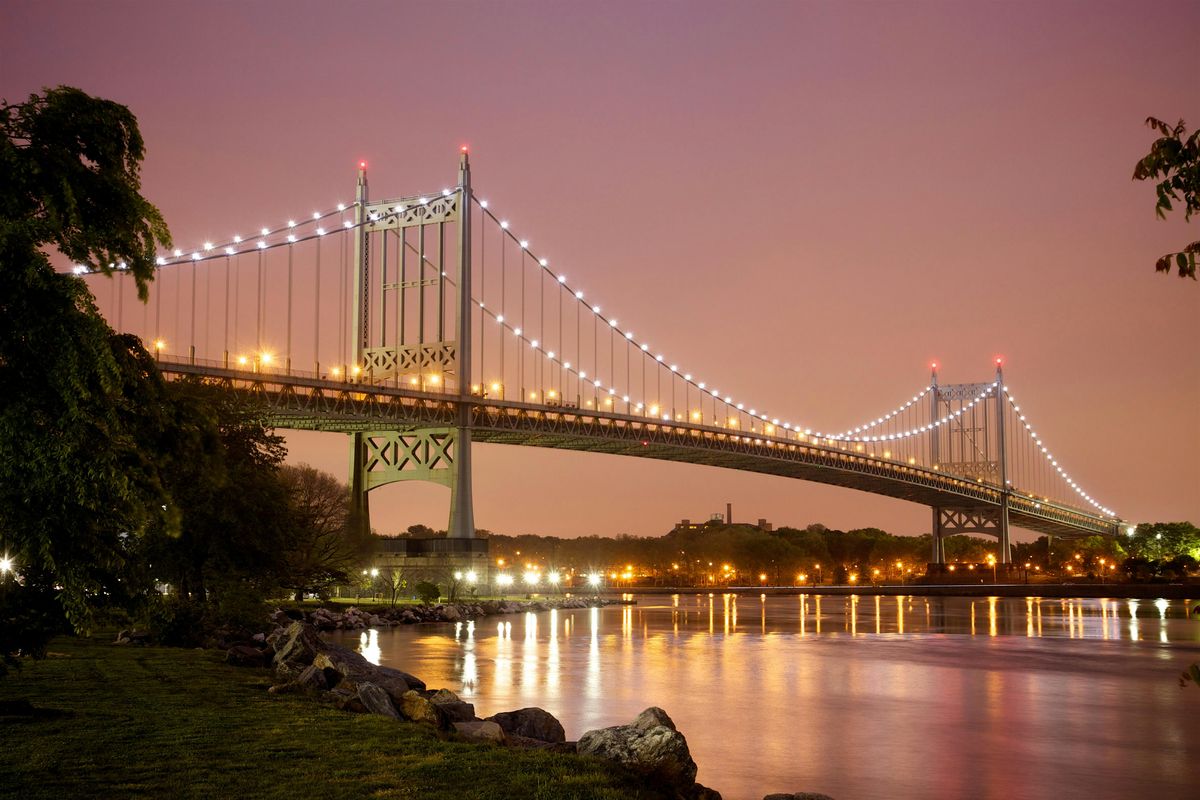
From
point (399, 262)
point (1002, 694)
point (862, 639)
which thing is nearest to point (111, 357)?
point (1002, 694)

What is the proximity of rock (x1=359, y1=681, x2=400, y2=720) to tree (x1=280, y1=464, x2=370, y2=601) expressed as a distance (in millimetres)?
14012

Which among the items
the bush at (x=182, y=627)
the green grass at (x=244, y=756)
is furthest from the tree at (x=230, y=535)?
the green grass at (x=244, y=756)

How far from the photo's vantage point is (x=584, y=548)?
15700 centimetres

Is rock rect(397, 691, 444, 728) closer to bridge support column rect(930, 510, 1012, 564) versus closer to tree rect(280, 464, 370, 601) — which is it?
tree rect(280, 464, 370, 601)

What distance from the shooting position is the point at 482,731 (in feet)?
39.1

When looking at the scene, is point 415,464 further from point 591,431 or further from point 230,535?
point 230,535

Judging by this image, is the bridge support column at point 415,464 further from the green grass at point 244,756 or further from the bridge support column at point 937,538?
the bridge support column at point 937,538

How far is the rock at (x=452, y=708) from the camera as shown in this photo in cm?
1330

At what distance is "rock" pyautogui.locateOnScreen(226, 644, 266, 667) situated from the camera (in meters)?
19.7

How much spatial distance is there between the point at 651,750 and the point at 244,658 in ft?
37.5

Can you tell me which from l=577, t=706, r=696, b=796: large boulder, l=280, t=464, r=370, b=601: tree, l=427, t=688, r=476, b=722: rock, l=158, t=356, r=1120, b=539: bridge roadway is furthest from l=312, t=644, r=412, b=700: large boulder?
l=158, t=356, r=1120, b=539: bridge roadway

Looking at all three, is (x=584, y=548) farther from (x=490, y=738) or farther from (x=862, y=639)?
(x=490, y=738)

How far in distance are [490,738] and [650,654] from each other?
18.8m

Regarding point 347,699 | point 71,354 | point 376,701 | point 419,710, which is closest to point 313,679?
point 347,699
